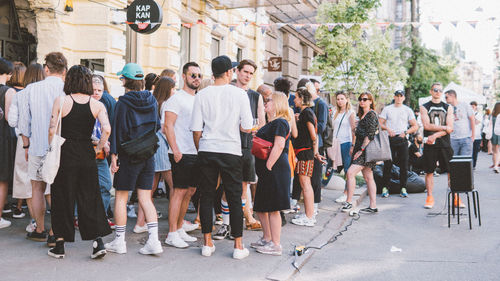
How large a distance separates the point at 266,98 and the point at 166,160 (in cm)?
176

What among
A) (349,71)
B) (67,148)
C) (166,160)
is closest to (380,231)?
(166,160)

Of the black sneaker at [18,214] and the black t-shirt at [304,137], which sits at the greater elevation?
the black t-shirt at [304,137]

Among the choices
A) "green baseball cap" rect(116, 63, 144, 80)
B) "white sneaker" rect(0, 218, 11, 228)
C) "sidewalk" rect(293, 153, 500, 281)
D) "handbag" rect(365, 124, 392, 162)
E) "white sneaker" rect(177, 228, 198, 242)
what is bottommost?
"sidewalk" rect(293, 153, 500, 281)

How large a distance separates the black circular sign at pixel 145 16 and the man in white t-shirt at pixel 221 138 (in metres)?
4.89

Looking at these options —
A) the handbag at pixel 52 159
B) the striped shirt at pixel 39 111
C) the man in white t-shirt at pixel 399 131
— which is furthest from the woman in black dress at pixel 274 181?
the man in white t-shirt at pixel 399 131

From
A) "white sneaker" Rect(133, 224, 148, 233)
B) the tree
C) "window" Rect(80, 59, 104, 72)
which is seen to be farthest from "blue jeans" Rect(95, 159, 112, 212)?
the tree

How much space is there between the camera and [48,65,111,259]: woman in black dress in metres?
4.56

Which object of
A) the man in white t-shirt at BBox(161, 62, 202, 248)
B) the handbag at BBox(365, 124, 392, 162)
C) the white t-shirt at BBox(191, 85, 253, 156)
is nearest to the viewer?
the white t-shirt at BBox(191, 85, 253, 156)

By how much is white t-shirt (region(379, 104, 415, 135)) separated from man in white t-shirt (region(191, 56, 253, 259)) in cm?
565

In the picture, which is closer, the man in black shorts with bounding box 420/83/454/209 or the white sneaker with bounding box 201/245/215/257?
the white sneaker with bounding box 201/245/215/257

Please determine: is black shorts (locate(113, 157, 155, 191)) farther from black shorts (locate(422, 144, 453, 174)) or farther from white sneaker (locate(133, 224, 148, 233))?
black shorts (locate(422, 144, 453, 174))

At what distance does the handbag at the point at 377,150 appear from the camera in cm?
782

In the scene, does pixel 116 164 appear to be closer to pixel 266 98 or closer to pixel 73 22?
pixel 266 98

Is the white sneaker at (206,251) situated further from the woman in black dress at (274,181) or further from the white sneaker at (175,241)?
the woman in black dress at (274,181)
